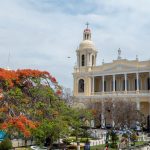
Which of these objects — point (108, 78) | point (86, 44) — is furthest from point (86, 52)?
point (108, 78)

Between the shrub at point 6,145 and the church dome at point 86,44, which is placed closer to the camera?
the shrub at point 6,145

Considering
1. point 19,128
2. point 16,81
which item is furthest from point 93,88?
point 19,128

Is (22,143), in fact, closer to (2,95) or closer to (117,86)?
(2,95)

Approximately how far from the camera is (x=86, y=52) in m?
65.6

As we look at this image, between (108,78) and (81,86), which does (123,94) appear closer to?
(108,78)

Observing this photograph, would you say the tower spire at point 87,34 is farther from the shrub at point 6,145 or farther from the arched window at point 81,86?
the shrub at point 6,145

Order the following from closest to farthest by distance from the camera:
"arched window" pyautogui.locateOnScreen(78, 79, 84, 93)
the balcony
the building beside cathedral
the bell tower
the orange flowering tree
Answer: the orange flowering tree < the balcony < the building beside cathedral < the bell tower < "arched window" pyautogui.locateOnScreen(78, 79, 84, 93)

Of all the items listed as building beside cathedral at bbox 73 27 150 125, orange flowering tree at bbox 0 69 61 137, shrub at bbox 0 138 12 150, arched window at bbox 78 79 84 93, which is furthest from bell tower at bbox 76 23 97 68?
shrub at bbox 0 138 12 150

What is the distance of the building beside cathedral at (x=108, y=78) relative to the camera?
57.7m

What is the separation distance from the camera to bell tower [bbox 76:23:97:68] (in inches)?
2586

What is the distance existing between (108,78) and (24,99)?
40.4 metres

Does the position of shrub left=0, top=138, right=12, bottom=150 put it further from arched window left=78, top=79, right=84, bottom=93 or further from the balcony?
arched window left=78, top=79, right=84, bottom=93

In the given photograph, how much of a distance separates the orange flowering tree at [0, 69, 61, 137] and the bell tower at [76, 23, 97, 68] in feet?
124

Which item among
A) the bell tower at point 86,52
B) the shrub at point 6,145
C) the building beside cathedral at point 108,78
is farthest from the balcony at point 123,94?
the shrub at point 6,145
